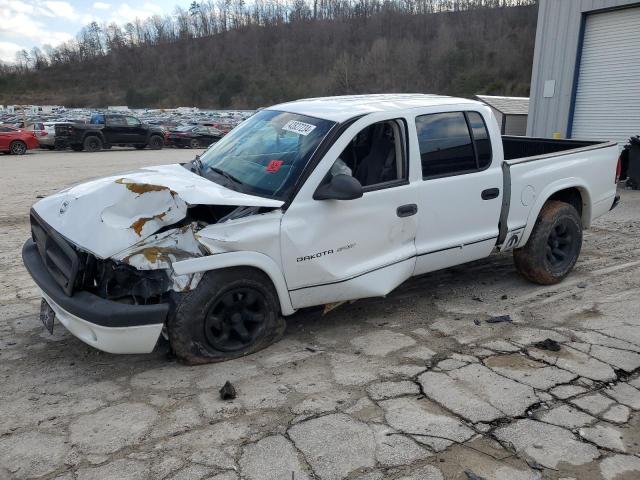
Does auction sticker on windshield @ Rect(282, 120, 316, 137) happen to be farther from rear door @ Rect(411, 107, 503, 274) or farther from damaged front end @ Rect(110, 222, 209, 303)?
damaged front end @ Rect(110, 222, 209, 303)

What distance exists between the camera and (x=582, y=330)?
4.31m

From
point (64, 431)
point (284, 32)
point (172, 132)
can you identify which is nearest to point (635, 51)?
point (64, 431)

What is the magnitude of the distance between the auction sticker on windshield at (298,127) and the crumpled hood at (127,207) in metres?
0.73

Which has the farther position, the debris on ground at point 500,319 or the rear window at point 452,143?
the debris on ground at point 500,319

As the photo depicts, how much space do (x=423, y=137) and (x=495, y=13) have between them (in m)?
114

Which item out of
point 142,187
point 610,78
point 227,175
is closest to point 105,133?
point 610,78

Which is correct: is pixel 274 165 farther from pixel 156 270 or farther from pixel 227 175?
pixel 156 270

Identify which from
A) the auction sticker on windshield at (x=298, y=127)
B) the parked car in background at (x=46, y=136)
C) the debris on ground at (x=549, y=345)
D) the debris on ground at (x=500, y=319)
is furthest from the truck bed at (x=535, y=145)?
the parked car in background at (x=46, y=136)

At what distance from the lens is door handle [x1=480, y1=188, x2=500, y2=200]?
4.62 m

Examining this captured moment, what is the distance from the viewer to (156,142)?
88.0 feet

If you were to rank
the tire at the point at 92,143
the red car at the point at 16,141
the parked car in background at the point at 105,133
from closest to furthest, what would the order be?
the red car at the point at 16,141
the parked car in background at the point at 105,133
the tire at the point at 92,143

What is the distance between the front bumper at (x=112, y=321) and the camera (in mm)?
3248

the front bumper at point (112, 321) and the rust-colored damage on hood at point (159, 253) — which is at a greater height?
the rust-colored damage on hood at point (159, 253)

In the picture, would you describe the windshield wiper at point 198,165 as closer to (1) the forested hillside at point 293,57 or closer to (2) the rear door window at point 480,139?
(2) the rear door window at point 480,139
